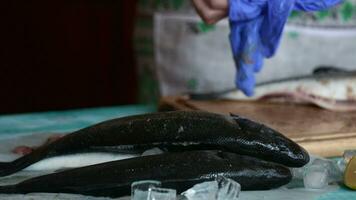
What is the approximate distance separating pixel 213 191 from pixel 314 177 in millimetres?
167

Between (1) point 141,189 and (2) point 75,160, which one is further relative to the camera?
(2) point 75,160

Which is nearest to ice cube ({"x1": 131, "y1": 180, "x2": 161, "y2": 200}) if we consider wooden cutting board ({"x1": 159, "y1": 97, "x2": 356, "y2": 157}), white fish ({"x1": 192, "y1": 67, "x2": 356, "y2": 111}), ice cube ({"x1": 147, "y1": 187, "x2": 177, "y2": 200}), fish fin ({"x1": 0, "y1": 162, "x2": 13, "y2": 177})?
ice cube ({"x1": 147, "y1": 187, "x2": 177, "y2": 200})

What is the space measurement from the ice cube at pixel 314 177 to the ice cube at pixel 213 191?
0.13 metres

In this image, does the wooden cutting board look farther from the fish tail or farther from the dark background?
the dark background

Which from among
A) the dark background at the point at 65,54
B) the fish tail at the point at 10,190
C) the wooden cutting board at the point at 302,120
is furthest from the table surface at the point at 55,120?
the dark background at the point at 65,54

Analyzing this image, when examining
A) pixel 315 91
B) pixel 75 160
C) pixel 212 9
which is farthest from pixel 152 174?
pixel 315 91

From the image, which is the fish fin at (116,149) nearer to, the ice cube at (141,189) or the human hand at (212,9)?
the ice cube at (141,189)

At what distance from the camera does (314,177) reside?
36.4 inches

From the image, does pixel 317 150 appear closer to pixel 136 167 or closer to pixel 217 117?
pixel 217 117

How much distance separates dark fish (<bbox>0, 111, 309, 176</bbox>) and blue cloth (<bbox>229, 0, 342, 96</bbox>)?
0.99 ft

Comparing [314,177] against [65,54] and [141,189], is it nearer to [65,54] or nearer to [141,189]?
[141,189]

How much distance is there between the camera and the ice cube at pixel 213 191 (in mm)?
818

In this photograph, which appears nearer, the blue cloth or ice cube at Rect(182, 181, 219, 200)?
ice cube at Rect(182, 181, 219, 200)

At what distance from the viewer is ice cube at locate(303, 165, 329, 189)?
925 mm
